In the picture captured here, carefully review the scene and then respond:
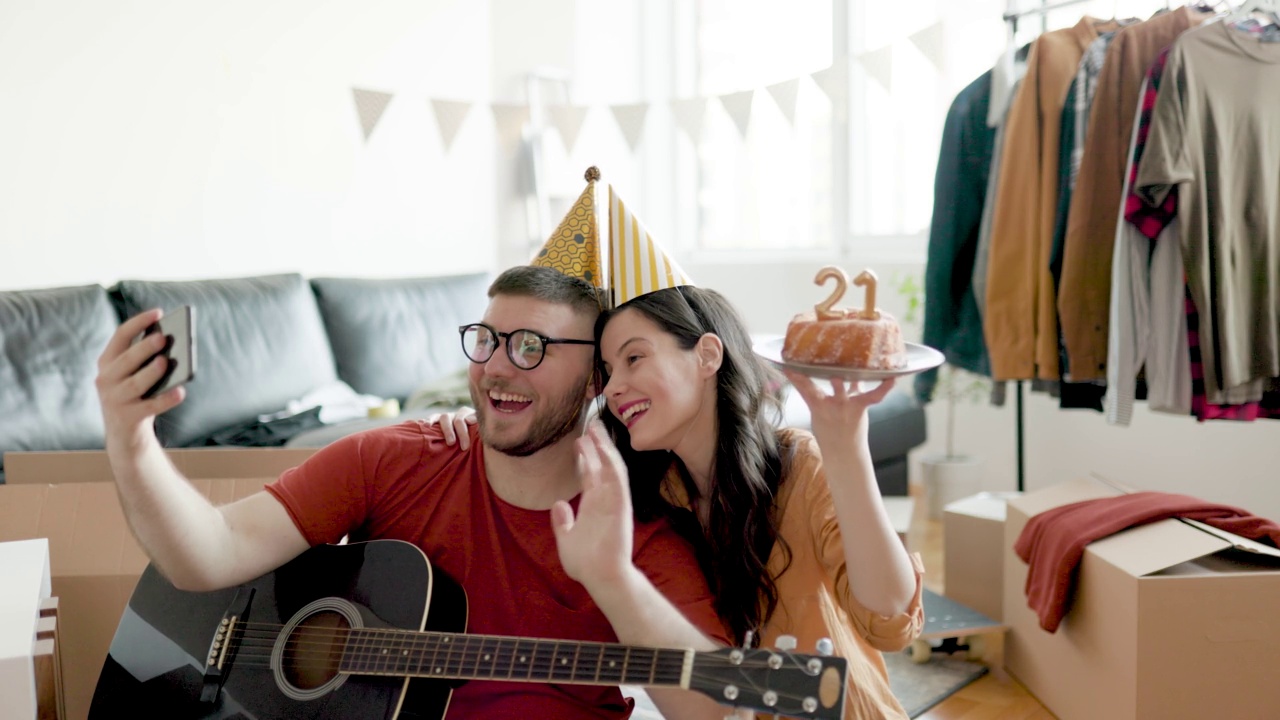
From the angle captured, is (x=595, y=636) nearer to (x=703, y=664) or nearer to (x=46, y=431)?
(x=703, y=664)

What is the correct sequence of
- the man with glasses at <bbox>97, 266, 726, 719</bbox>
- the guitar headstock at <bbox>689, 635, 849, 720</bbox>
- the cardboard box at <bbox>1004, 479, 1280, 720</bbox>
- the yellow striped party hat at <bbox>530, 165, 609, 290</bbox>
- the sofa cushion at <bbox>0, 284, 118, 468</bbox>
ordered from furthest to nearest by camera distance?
the sofa cushion at <bbox>0, 284, 118, 468</bbox>
the cardboard box at <bbox>1004, 479, 1280, 720</bbox>
the yellow striped party hat at <bbox>530, 165, 609, 290</bbox>
the man with glasses at <bbox>97, 266, 726, 719</bbox>
the guitar headstock at <bbox>689, 635, 849, 720</bbox>

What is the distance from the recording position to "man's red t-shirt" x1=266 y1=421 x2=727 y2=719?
Answer: 4.58 ft

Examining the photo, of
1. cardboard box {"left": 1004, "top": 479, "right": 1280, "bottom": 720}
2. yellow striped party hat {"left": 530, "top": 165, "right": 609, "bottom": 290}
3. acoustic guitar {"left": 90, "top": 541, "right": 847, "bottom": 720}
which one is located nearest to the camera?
acoustic guitar {"left": 90, "top": 541, "right": 847, "bottom": 720}

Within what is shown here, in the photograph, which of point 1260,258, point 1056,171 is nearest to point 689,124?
point 1056,171

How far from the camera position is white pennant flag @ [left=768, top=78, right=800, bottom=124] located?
133 inches

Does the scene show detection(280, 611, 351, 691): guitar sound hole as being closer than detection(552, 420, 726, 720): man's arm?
No

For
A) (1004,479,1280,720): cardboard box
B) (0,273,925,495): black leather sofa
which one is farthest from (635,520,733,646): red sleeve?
(0,273,925,495): black leather sofa

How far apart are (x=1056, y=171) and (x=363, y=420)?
211 centimetres

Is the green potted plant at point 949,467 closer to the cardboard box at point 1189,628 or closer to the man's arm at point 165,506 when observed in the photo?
the cardboard box at point 1189,628

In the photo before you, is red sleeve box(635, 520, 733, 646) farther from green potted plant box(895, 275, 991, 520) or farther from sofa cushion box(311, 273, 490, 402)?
green potted plant box(895, 275, 991, 520)

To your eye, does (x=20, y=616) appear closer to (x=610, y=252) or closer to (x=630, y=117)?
(x=610, y=252)

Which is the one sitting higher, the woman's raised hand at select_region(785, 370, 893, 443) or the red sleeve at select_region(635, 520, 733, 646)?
the woman's raised hand at select_region(785, 370, 893, 443)

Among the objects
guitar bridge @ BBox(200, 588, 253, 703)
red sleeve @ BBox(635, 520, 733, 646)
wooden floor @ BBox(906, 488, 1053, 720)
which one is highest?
red sleeve @ BBox(635, 520, 733, 646)

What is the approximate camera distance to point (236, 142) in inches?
153
